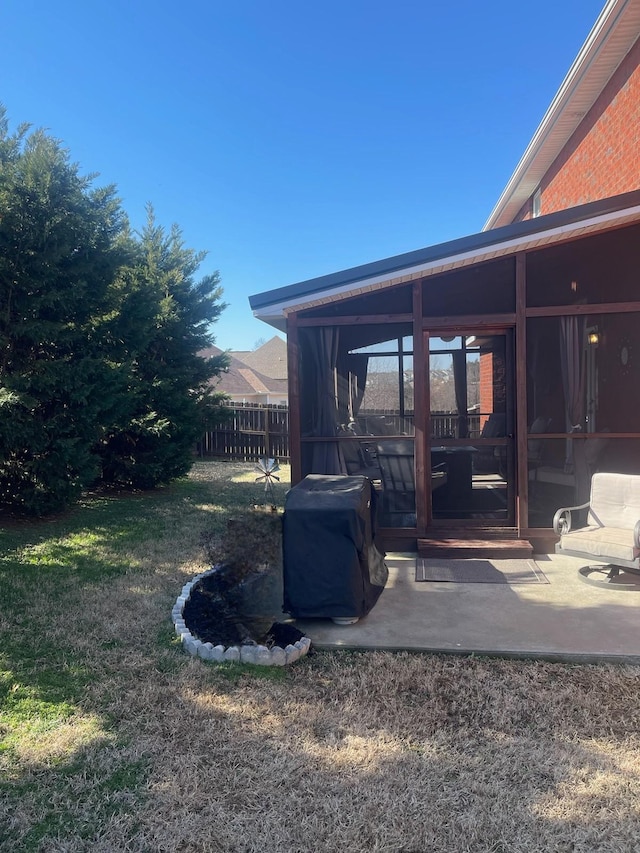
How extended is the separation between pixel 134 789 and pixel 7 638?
192cm

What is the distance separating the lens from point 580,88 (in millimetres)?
7637

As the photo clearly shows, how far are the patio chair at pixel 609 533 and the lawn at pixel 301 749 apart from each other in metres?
1.35

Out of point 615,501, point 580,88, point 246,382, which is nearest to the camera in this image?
point 615,501

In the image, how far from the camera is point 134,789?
2080mm

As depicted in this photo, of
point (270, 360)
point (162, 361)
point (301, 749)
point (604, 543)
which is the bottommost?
point (301, 749)

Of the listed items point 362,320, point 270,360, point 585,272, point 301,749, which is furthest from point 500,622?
point 270,360

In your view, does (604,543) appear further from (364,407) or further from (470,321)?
(364,407)

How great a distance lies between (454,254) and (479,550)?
2.94m

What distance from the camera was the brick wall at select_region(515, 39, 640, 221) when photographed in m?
6.89

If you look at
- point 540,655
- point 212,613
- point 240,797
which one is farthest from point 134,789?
point 540,655

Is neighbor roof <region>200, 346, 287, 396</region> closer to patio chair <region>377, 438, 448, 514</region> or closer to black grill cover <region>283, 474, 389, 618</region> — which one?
patio chair <region>377, 438, 448, 514</region>

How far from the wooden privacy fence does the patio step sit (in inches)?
359

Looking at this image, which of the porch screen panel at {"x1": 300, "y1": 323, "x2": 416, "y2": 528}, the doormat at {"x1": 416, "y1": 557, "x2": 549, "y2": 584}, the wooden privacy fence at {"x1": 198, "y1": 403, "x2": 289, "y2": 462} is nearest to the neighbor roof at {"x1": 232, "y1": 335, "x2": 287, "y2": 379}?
the wooden privacy fence at {"x1": 198, "y1": 403, "x2": 289, "y2": 462}

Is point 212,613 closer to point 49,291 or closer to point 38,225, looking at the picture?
point 49,291
